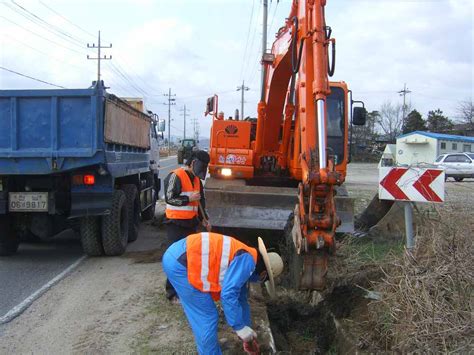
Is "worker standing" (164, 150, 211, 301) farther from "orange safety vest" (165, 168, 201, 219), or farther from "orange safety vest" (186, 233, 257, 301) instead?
"orange safety vest" (186, 233, 257, 301)

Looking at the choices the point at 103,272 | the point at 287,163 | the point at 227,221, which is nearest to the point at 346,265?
the point at 227,221

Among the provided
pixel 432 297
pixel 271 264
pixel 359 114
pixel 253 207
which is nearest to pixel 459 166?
pixel 359 114

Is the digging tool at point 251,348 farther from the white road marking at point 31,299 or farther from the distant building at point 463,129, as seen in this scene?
the distant building at point 463,129

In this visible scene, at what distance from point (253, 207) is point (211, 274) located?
3.63 meters

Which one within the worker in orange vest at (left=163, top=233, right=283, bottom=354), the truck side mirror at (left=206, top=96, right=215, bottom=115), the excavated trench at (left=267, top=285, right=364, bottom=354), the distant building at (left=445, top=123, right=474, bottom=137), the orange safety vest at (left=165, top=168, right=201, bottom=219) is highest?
the distant building at (left=445, top=123, right=474, bottom=137)

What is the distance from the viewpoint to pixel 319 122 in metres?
4.50

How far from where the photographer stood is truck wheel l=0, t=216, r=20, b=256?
7.92 m

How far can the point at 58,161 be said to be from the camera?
284 inches

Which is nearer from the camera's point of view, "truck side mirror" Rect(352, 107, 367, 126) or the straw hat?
the straw hat

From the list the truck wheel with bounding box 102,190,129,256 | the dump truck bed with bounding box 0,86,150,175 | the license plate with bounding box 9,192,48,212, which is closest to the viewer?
the dump truck bed with bounding box 0,86,150,175

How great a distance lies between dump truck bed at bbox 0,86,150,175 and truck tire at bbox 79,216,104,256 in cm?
108

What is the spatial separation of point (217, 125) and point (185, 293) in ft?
17.4

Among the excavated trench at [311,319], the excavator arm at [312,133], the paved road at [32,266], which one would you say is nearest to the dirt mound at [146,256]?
the paved road at [32,266]

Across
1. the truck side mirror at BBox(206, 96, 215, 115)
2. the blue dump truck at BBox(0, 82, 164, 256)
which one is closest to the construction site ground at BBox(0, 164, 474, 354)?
the blue dump truck at BBox(0, 82, 164, 256)
